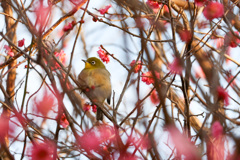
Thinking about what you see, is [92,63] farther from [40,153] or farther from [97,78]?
[40,153]

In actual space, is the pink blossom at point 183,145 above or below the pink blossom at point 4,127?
below

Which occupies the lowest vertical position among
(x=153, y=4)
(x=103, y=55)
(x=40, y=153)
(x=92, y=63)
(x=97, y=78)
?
(x=40, y=153)

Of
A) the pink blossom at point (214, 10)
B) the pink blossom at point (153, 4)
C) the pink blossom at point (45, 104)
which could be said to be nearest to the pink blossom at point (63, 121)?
the pink blossom at point (45, 104)

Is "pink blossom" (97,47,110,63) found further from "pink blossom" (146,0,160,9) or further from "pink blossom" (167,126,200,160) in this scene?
"pink blossom" (167,126,200,160)

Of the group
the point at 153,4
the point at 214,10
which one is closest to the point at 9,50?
the point at 153,4

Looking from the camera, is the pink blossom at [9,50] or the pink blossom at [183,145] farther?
the pink blossom at [9,50]

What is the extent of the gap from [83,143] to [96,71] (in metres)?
3.33

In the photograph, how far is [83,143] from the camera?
276cm

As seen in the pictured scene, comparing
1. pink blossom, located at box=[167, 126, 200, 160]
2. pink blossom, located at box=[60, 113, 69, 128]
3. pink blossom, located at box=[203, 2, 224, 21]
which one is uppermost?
pink blossom, located at box=[203, 2, 224, 21]

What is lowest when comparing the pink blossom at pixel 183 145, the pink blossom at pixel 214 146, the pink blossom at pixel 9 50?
the pink blossom at pixel 183 145

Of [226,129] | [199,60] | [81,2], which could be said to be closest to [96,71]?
[199,60]

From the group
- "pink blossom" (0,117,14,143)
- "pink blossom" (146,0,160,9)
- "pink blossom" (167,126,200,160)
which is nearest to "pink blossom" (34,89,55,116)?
"pink blossom" (0,117,14,143)

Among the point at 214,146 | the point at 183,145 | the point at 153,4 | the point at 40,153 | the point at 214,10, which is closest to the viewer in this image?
the point at 183,145

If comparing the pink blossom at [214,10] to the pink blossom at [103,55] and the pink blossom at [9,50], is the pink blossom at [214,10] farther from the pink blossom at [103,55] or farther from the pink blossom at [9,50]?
the pink blossom at [9,50]
